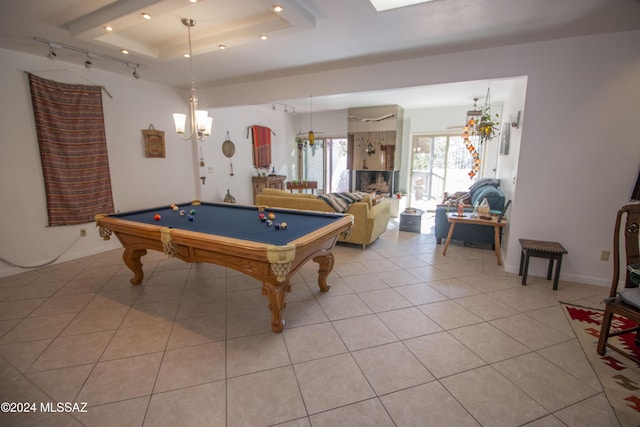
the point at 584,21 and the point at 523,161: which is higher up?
the point at 584,21

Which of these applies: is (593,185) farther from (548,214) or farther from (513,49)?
(513,49)

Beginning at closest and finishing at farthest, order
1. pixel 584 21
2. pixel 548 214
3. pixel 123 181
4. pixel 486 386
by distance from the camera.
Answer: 1. pixel 486 386
2. pixel 584 21
3. pixel 548 214
4. pixel 123 181

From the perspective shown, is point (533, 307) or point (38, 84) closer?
point (533, 307)

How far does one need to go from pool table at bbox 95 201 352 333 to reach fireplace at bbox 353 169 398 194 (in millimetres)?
4773

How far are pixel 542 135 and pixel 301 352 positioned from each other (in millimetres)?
3356

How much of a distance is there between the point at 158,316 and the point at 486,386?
2604 mm

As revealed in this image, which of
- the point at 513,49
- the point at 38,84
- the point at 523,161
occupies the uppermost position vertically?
the point at 513,49

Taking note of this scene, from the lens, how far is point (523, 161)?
321 cm

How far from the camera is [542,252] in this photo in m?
3.02

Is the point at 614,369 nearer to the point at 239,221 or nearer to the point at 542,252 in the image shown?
the point at 542,252

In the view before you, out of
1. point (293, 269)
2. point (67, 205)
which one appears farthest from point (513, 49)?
point (67, 205)

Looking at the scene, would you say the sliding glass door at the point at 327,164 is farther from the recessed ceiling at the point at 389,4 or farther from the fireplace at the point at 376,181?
the recessed ceiling at the point at 389,4

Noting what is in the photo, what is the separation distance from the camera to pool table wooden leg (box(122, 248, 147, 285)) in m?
3.00

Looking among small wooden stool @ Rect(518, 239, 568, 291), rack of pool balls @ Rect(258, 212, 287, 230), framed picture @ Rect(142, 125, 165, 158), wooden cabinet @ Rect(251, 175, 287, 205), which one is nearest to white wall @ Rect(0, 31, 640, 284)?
small wooden stool @ Rect(518, 239, 568, 291)
